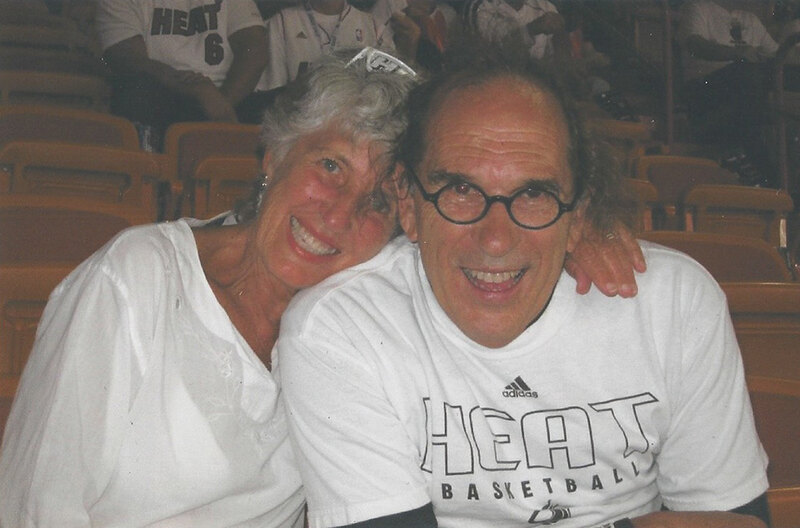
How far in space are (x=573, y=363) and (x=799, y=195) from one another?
458 centimetres

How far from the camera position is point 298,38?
14.1 feet

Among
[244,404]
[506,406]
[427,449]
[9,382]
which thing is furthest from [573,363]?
[9,382]

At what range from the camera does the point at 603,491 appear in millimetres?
1321

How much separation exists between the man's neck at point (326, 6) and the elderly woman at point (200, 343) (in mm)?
2850

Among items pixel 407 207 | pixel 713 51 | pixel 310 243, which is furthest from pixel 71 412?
pixel 713 51

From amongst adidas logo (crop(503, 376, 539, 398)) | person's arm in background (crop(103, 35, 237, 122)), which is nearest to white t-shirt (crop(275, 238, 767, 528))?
adidas logo (crop(503, 376, 539, 398))

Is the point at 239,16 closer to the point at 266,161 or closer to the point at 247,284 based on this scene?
the point at 266,161

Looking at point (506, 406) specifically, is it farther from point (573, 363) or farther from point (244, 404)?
point (244, 404)

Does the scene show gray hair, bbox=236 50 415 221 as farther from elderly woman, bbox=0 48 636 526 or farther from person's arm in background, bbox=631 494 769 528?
person's arm in background, bbox=631 494 769 528

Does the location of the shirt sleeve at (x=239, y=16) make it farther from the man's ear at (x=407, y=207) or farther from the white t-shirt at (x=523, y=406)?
the white t-shirt at (x=523, y=406)

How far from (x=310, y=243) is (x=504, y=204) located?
0.39 m

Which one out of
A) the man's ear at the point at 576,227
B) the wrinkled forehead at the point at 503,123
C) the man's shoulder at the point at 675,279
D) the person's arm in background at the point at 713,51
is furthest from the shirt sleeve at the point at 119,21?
the person's arm in background at the point at 713,51

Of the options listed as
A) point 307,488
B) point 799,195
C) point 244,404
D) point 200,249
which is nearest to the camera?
point 307,488

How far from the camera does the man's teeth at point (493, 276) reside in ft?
4.33
